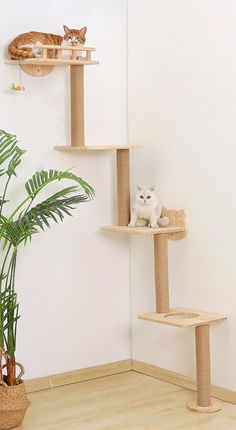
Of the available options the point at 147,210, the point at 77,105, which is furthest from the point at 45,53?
the point at 147,210

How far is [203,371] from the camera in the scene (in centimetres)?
359

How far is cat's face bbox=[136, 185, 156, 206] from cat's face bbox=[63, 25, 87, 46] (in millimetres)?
810

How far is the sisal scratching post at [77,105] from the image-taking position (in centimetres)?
388

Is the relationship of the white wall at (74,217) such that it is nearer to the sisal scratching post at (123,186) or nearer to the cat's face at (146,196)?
the sisal scratching post at (123,186)

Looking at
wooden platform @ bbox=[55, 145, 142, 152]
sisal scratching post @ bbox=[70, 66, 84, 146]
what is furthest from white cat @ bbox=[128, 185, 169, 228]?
sisal scratching post @ bbox=[70, 66, 84, 146]

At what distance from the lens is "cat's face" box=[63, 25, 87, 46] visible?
374 centimetres

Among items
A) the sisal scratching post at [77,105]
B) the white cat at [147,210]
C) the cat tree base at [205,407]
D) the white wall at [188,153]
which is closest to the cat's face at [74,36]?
the sisal scratching post at [77,105]

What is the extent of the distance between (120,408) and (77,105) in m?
1.55

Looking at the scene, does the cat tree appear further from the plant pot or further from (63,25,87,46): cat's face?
the plant pot

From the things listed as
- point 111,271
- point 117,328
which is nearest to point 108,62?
point 111,271

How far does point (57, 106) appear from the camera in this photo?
13.0 feet

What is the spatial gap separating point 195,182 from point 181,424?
3.92 ft

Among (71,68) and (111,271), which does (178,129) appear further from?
(111,271)

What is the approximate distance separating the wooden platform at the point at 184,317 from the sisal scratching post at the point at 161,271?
2.0 inches
